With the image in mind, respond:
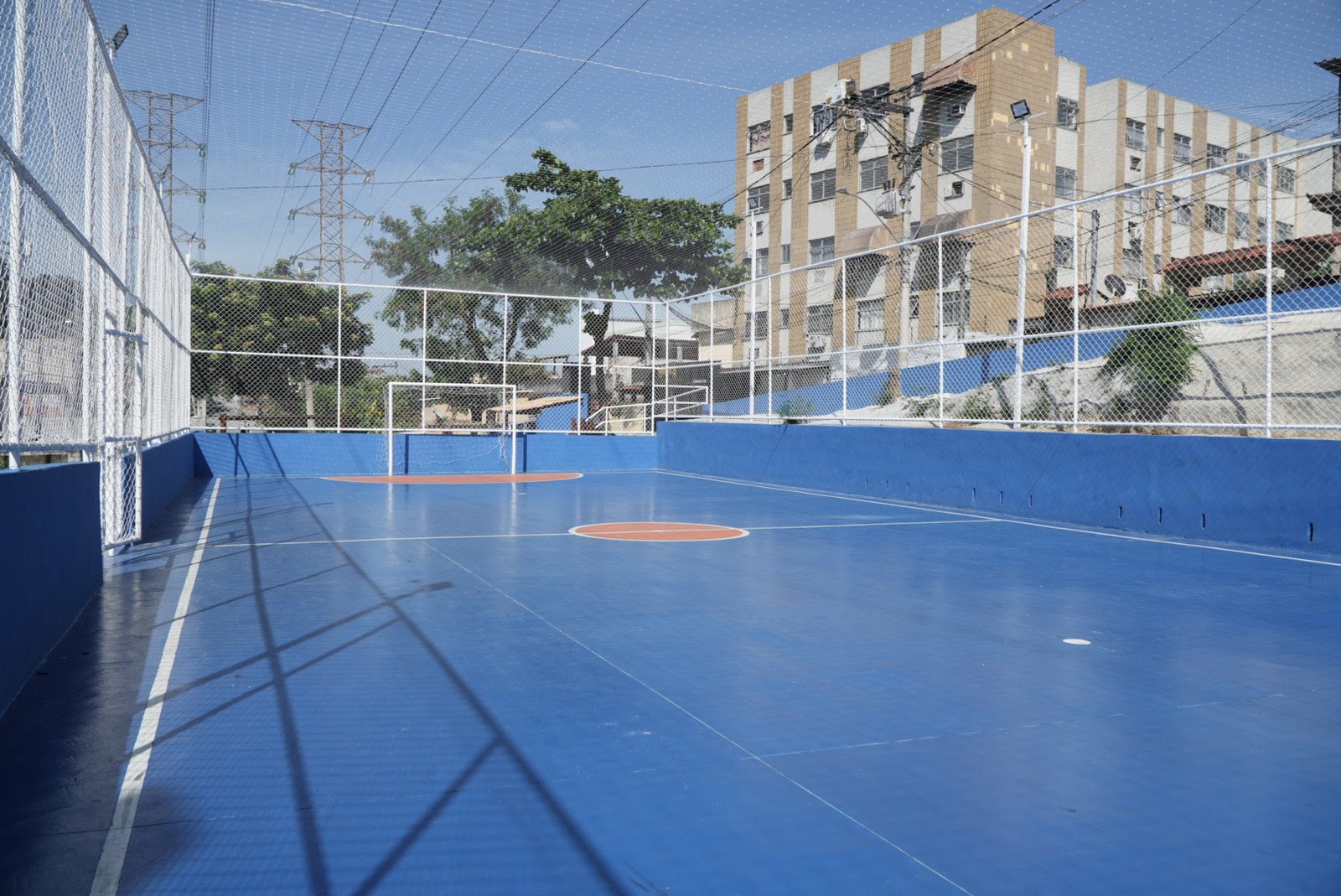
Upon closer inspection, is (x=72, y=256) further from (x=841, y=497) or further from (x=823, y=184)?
(x=823, y=184)

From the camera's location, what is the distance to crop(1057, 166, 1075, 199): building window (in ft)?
105

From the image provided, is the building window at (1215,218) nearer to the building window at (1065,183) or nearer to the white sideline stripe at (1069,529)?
the building window at (1065,183)

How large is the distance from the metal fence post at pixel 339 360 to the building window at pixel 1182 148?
30556mm

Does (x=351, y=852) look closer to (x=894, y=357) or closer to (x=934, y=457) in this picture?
(x=934, y=457)

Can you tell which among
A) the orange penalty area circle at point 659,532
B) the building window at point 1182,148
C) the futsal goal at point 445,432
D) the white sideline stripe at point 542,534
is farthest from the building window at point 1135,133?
the orange penalty area circle at point 659,532

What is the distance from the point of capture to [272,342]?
18422 mm

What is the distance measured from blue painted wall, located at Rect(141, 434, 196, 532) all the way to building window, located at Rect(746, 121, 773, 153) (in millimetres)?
26229

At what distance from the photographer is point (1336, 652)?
16.4 feet

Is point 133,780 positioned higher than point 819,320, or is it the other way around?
point 819,320

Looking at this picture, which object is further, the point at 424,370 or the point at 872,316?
the point at 872,316

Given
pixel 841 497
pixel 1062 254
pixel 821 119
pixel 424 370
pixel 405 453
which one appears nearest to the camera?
pixel 841 497

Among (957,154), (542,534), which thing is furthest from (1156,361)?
(957,154)

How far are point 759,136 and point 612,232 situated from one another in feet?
24.7

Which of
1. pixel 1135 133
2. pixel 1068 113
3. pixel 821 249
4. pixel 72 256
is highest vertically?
pixel 1135 133
